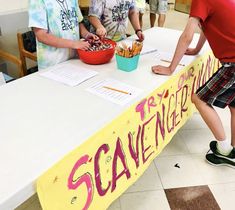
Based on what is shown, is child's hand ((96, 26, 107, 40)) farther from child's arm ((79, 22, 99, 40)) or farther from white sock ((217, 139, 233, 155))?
white sock ((217, 139, 233, 155))

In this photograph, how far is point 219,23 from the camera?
1296 millimetres

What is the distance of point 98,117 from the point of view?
102cm

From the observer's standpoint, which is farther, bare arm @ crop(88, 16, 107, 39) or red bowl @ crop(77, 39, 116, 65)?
bare arm @ crop(88, 16, 107, 39)

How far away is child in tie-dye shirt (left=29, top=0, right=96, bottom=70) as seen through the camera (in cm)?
132

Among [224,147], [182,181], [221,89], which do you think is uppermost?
[221,89]

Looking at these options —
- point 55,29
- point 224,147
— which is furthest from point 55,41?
point 224,147

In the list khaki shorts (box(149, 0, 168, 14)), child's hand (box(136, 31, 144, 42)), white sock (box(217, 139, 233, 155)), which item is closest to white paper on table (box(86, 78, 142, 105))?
child's hand (box(136, 31, 144, 42))

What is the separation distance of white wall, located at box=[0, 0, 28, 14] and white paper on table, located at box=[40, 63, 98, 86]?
4.34ft

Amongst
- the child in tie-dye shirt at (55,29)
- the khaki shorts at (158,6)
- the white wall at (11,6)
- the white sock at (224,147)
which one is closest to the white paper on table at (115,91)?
the child in tie-dye shirt at (55,29)

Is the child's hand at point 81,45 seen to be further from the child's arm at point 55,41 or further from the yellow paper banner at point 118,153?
the yellow paper banner at point 118,153

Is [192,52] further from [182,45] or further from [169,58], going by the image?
[182,45]

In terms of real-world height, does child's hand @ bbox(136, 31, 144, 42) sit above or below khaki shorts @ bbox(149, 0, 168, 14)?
above

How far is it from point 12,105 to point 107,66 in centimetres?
56

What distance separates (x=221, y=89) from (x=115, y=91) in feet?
2.12
